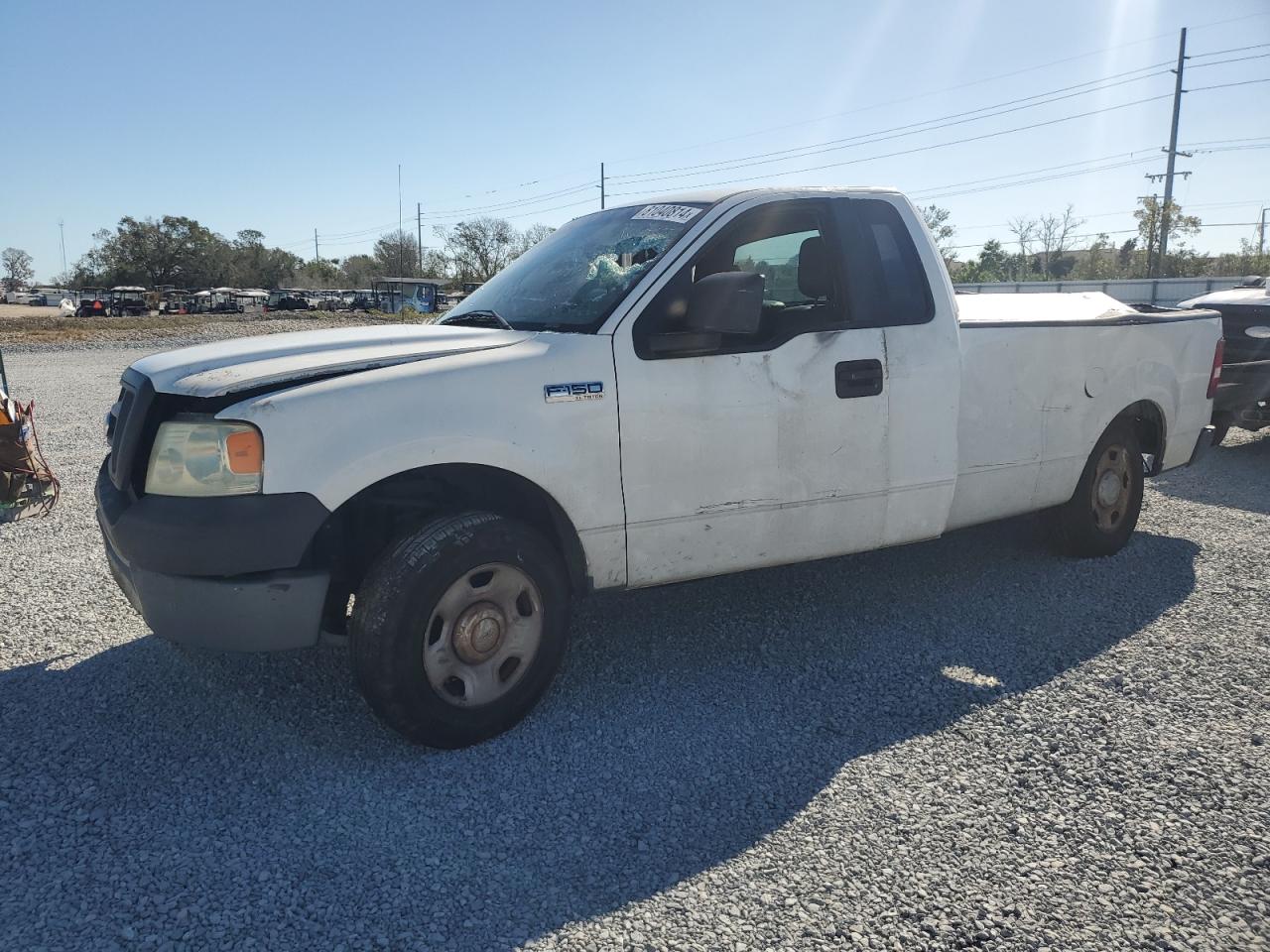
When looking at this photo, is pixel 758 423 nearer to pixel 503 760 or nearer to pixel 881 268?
pixel 881 268

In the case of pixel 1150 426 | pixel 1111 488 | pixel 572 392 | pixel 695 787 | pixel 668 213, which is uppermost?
pixel 668 213

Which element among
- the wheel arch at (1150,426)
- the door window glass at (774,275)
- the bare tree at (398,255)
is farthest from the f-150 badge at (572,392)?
the bare tree at (398,255)

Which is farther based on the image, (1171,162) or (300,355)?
(1171,162)

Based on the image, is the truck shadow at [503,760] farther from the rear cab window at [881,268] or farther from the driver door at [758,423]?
the rear cab window at [881,268]

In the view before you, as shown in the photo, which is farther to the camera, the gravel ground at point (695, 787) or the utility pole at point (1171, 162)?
the utility pole at point (1171, 162)

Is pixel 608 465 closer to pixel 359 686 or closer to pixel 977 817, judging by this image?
pixel 359 686

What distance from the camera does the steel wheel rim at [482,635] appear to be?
3.11 metres

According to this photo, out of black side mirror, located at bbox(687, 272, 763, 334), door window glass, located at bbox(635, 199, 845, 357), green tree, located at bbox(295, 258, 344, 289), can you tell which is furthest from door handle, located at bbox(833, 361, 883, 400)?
green tree, located at bbox(295, 258, 344, 289)

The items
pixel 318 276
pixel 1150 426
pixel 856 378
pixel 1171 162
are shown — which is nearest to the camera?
pixel 856 378

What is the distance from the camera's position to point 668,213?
3959 millimetres

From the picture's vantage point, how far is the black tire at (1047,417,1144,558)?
520 cm

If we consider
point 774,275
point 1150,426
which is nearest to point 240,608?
point 774,275

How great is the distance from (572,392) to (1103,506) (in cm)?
369

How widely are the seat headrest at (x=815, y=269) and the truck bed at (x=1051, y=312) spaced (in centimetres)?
80
